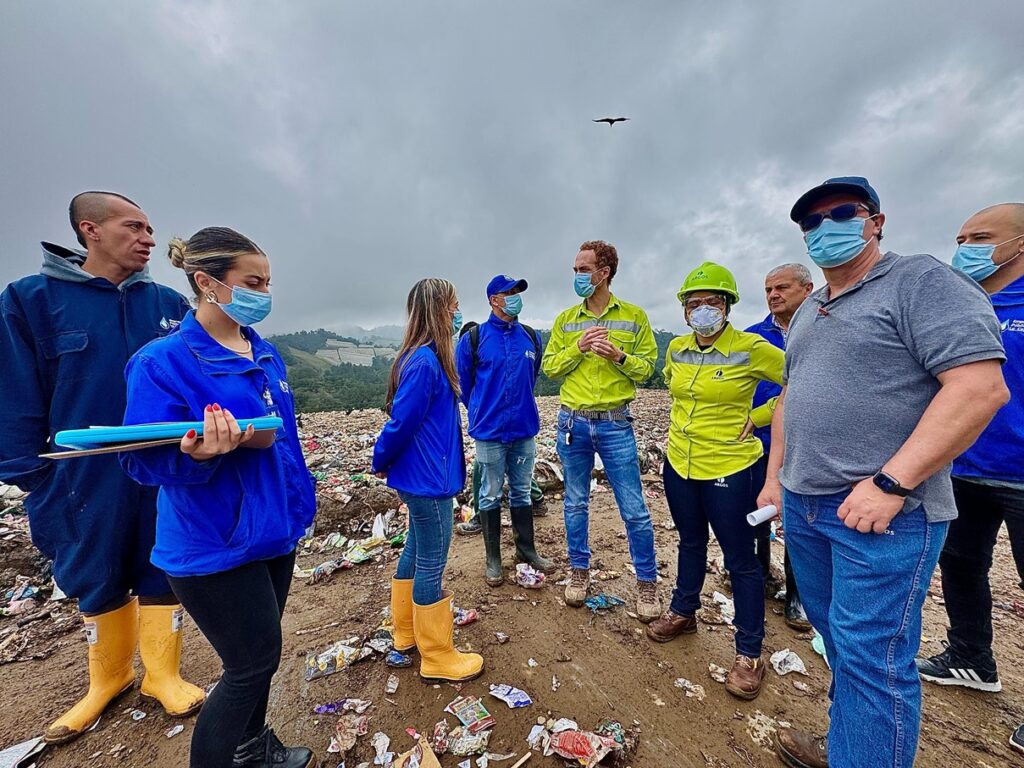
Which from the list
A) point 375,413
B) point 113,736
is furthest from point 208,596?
point 375,413

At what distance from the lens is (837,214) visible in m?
1.54

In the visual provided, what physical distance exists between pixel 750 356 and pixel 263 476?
8.14ft

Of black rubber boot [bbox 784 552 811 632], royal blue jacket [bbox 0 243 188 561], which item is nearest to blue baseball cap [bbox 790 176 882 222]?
black rubber boot [bbox 784 552 811 632]

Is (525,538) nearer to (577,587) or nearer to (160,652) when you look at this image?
(577,587)

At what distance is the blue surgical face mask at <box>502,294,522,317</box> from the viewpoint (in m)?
3.33

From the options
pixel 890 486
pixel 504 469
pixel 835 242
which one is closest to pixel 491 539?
pixel 504 469

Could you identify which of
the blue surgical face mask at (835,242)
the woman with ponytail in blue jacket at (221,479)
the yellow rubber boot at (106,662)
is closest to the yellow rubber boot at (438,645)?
the woman with ponytail in blue jacket at (221,479)

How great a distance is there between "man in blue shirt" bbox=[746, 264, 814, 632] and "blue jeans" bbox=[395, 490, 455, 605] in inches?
84.9

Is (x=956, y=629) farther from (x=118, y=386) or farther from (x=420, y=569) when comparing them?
(x=118, y=386)

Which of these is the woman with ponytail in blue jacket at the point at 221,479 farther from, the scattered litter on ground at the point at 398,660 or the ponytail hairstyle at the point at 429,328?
the scattered litter on ground at the point at 398,660

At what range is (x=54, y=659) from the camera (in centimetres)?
273

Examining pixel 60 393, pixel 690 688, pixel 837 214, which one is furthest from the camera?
pixel 690 688

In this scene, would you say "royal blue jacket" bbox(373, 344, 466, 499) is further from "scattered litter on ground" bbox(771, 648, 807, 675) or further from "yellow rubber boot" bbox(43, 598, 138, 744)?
"scattered litter on ground" bbox(771, 648, 807, 675)

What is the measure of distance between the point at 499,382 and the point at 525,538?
1447 millimetres
